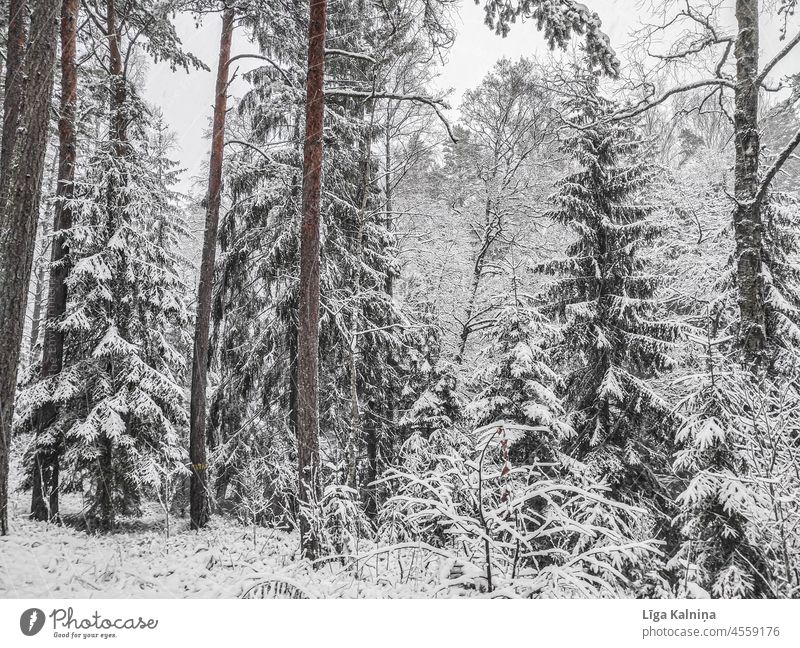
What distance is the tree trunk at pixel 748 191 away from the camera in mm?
5008

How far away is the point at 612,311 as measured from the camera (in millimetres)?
8141

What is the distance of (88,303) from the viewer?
26.3 feet

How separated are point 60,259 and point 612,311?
10.6m

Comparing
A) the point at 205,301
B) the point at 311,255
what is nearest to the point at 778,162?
the point at 311,255

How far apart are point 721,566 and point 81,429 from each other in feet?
30.1

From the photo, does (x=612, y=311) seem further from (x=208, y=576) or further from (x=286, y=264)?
(x=208, y=576)

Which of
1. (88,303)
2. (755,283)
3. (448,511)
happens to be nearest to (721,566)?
(448,511)

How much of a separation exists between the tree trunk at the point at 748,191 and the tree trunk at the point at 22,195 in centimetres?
782

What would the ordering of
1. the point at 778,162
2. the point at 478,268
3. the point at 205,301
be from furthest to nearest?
the point at 478,268
the point at 205,301
the point at 778,162

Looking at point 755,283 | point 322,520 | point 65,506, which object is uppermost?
point 755,283

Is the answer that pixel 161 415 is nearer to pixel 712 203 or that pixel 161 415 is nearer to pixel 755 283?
pixel 755 283

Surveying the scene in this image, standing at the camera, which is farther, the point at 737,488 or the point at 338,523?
the point at 338,523

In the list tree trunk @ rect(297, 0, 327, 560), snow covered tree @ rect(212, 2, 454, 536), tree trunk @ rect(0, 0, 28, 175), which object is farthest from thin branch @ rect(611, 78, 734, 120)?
tree trunk @ rect(0, 0, 28, 175)
